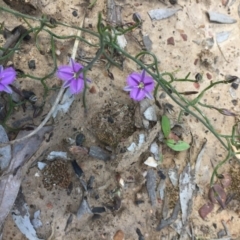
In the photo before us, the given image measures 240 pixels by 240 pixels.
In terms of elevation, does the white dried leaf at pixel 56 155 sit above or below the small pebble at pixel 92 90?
below

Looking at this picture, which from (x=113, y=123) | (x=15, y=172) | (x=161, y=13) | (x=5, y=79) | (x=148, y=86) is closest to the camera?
(x=5, y=79)

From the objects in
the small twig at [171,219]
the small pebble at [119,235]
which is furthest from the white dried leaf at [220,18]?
the small pebble at [119,235]

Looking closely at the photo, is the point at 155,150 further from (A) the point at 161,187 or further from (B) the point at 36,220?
(B) the point at 36,220

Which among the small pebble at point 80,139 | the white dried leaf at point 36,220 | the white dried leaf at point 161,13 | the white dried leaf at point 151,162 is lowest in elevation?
the white dried leaf at point 36,220

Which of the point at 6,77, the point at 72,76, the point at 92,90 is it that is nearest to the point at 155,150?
the point at 92,90

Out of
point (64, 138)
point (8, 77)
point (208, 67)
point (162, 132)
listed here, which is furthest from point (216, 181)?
point (8, 77)

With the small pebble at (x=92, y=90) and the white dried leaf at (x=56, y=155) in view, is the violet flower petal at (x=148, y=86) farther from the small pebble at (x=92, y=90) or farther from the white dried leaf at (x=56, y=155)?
the white dried leaf at (x=56, y=155)

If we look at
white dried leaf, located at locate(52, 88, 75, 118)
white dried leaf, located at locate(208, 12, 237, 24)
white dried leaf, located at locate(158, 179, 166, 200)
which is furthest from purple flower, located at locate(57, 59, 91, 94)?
white dried leaf, located at locate(208, 12, 237, 24)
